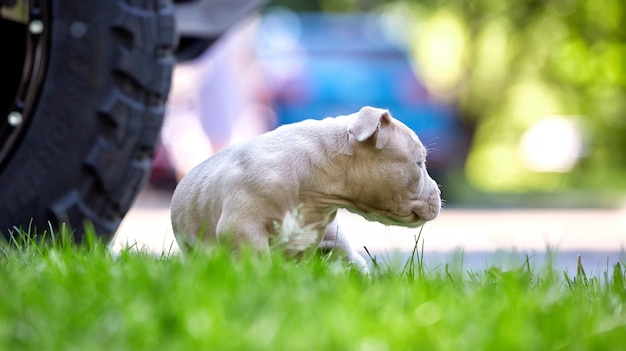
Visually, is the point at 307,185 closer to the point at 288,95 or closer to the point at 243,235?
the point at 243,235

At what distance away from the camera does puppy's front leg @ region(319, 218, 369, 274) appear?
3.66m

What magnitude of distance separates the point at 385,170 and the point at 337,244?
0.33 m

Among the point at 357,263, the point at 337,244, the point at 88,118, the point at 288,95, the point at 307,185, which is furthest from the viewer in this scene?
the point at 288,95

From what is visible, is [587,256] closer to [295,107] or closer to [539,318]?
[539,318]

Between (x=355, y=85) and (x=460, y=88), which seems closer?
(x=355, y=85)

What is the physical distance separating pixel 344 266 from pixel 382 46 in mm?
13422

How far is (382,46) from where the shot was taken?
16.7m

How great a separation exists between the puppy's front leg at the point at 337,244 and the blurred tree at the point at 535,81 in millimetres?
15243

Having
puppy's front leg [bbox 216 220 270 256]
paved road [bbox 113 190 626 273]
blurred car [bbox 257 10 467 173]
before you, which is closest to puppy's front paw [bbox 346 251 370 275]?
puppy's front leg [bbox 216 220 270 256]

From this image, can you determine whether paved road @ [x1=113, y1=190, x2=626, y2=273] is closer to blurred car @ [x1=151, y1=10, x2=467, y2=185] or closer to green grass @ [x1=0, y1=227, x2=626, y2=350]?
blurred car @ [x1=151, y1=10, x2=467, y2=185]

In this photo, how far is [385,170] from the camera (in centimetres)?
349

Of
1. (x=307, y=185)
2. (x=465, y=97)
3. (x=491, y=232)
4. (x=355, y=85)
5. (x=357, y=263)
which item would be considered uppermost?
(x=307, y=185)

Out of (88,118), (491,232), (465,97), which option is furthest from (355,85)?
(88,118)

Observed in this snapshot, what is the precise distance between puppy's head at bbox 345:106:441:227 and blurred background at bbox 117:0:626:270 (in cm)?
605
